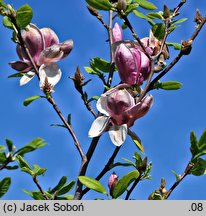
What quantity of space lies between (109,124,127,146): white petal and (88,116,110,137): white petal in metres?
0.03

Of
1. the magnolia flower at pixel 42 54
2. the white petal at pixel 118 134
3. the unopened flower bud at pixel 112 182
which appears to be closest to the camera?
the white petal at pixel 118 134

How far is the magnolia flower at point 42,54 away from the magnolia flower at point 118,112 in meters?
0.24

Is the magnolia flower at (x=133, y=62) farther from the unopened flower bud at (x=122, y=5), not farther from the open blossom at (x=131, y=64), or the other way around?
the unopened flower bud at (x=122, y=5)

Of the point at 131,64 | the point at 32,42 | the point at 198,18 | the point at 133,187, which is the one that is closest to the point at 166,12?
the point at 198,18

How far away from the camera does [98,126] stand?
4.95 ft

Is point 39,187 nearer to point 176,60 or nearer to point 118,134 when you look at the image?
point 118,134

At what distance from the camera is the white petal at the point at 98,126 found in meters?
1.50

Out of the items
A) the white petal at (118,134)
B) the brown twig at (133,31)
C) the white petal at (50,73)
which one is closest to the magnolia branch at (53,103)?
the white petal at (50,73)

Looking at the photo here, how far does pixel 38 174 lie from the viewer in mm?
1543

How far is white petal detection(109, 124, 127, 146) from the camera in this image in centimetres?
146

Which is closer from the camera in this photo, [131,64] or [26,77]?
[131,64]

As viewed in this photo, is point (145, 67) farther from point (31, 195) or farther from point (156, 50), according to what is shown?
point (31, 195)

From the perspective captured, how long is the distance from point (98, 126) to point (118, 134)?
7 centimetres

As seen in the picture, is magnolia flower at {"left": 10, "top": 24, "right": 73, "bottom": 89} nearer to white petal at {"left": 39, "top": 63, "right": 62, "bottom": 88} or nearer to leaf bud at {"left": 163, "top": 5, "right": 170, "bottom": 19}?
white petal at {"left": 39, "top": 63, "right": 62, "bottom": 88}
